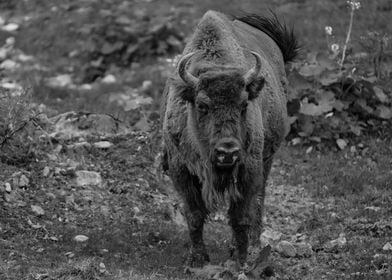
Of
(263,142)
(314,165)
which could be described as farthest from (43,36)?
(263,142)

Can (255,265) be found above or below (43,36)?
above

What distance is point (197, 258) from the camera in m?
7.04

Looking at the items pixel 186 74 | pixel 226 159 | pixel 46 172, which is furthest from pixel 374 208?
pixel 46 172

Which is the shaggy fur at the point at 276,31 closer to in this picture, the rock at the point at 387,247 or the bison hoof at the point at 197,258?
the rock at the point at 387,247

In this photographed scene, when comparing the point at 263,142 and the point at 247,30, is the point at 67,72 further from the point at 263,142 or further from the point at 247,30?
the point at 263,142

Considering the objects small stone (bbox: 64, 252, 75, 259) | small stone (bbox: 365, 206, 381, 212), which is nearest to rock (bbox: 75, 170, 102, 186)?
small stone (bbox: 64, 252, 75, 259)

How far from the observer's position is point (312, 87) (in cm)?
1069

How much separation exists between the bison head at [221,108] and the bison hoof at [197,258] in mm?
878

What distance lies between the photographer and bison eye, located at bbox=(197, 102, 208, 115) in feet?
21.3

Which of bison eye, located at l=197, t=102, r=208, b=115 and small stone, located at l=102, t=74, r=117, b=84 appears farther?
small stone, located at l=102, t=74, r=117, b=84

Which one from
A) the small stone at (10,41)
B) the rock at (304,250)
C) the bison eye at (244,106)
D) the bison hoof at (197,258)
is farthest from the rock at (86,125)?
the small stone at (10,41)

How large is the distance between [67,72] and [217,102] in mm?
7746

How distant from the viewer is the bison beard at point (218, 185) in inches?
264

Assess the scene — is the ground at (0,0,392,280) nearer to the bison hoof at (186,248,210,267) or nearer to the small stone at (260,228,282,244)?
the small stone at (260,228,282,244)
